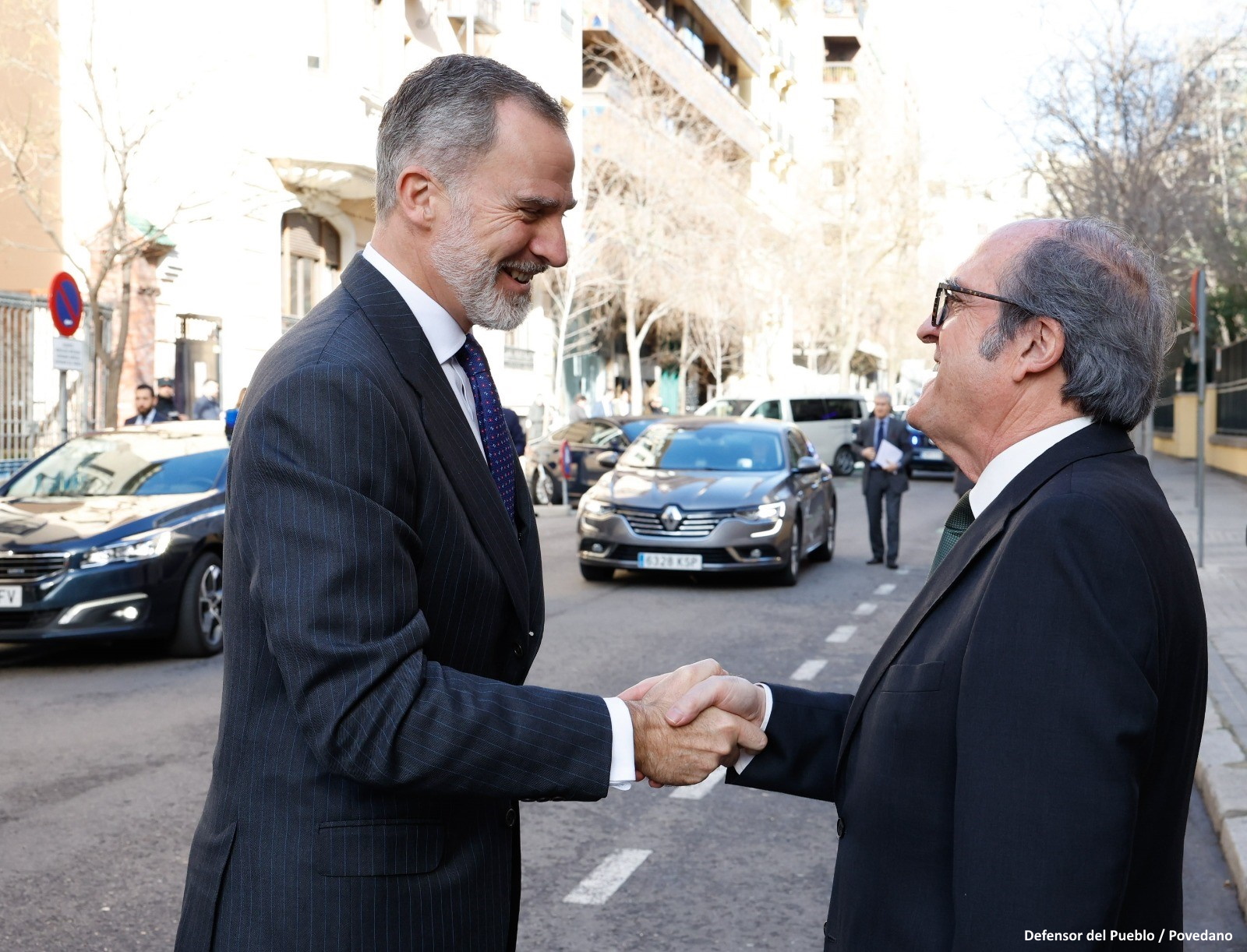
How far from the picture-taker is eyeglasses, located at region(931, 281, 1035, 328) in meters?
2.20

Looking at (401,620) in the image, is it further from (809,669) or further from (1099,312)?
(809,669)

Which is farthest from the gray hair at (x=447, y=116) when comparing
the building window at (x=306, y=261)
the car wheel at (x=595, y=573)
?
the building window at (x=306, y=261)

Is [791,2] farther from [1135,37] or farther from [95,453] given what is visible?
[95,453]

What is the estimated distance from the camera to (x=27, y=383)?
59.3ft

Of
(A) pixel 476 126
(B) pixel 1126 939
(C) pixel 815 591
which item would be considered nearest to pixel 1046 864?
(B) pixel 1126 939

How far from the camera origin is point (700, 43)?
4959 cm

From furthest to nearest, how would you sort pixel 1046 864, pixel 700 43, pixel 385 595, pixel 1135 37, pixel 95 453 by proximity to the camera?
pixel 700 43 → pixel 1135 37 → pixel 95 453 → pixel 385 595 → pixel 1046 864

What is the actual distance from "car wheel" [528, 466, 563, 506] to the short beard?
65.1 ft

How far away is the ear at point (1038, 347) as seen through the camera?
2102 mm

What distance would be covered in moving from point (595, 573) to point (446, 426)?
37.9ft

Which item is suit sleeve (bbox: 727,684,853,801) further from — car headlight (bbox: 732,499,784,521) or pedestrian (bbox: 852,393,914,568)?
pedestrian (bbox: 852,393,914,568)

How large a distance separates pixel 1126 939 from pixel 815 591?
11.2 m

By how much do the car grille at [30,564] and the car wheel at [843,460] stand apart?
24.4 metres

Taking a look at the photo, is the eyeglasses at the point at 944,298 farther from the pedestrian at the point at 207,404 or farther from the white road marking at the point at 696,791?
the pedestrian at the point at 207,404
